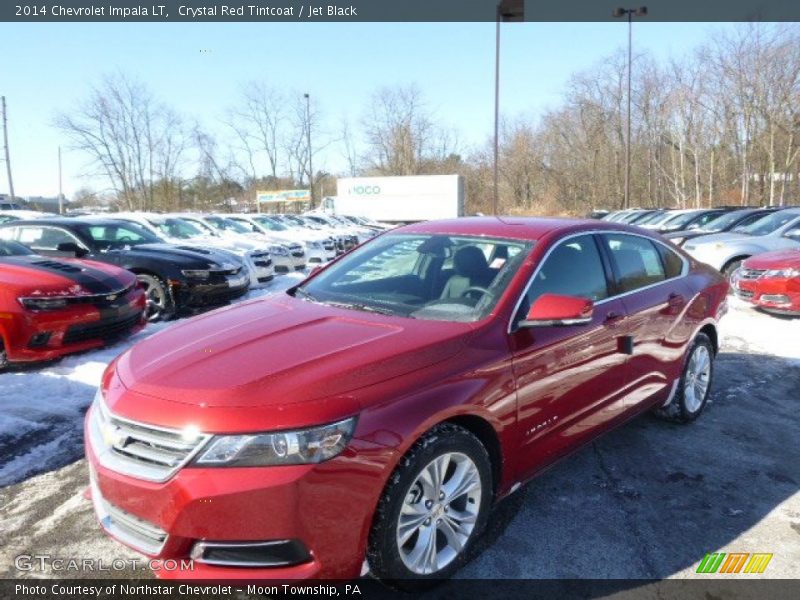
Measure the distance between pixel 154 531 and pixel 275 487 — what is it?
0.55 metres

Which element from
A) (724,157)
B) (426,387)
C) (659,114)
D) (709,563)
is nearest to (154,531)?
(426,387)

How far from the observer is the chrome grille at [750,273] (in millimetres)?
8633

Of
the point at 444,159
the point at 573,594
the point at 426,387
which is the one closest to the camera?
the point at 426,387

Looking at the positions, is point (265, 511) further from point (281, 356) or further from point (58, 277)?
point (58, 277)

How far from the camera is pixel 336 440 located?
2.06m

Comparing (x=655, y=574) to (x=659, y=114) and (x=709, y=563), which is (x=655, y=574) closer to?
(x=709, y=563)

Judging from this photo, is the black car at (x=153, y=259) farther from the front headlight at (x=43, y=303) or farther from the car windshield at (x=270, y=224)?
the car windshield at (x=270, y=224)

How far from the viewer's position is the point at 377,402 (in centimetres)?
217

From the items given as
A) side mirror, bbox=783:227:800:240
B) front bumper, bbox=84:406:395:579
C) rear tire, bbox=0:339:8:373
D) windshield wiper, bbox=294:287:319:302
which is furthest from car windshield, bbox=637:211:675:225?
front bumper, bbox=84:406:395:579

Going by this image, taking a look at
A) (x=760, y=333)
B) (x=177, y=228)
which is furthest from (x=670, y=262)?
(x=177, y=228)

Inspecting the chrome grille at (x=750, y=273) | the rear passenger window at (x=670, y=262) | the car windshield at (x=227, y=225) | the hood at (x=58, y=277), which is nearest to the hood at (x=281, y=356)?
the rear passenger window at (x=670, y=262)

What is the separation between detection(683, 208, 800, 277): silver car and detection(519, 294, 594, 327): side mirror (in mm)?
8999

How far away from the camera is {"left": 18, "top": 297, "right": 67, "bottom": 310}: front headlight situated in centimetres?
524

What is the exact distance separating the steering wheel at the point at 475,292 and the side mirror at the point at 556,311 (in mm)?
281
